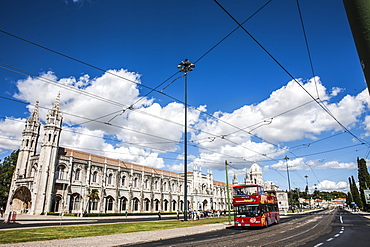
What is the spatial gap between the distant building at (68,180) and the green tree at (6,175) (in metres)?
3.57

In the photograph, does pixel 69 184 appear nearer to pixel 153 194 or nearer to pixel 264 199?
pixel 153 194

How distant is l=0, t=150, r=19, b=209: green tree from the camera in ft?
163

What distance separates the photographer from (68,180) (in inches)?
1870

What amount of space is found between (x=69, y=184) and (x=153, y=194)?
2457 cm

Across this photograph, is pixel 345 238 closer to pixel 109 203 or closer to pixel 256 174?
pixel 109 203

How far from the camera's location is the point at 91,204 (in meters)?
50.0

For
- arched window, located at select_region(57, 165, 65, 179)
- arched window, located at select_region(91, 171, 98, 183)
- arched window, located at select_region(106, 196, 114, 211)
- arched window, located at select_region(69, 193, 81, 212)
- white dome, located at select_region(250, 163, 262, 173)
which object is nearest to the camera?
arched window, located at select_region(69, 193, 81, 212)

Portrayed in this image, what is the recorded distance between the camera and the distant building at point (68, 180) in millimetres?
45000

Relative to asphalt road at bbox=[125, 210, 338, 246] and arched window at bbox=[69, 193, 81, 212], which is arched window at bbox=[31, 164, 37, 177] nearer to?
arched window at bbox=[69, 193, 81, 212]

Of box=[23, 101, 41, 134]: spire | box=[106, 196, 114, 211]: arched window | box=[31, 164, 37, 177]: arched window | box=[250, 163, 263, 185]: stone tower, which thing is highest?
box=[23, 101, 41, 134]: spire

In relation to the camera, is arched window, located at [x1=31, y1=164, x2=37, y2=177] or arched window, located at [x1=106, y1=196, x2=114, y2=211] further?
arched window, located at [x1=106, y1=196, x2=114, y2=211]

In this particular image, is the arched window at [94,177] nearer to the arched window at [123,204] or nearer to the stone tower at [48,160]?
the arched window at [123,204]

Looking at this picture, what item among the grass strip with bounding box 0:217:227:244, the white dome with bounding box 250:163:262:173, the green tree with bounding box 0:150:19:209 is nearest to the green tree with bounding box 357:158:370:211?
the white dome with bounding box 250:163:262:173

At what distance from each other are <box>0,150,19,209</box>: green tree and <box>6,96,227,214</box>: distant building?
3567 mm
